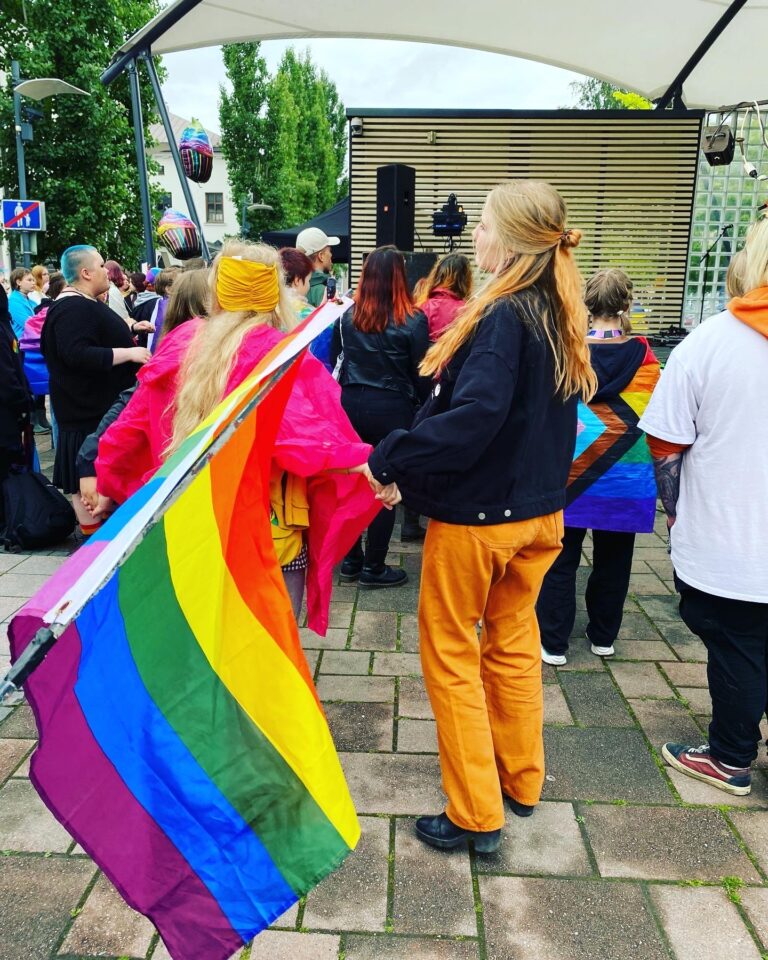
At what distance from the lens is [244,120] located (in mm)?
45031

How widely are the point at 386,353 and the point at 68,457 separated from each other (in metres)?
2.21

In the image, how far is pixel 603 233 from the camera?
1030cm

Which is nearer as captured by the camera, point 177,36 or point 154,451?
point 154,451

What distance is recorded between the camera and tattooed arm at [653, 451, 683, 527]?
264 cm

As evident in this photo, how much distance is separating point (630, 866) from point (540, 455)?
1244 millimetres

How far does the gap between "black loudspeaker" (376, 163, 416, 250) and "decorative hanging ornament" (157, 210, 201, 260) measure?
2.57m

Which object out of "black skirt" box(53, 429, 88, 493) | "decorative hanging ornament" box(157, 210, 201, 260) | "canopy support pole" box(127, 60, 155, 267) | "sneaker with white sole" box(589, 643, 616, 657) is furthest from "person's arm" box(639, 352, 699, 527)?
"decorative hanging ornament" box(157, 210, 201, 260)

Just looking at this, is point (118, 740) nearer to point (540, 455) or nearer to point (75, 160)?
point (540, 455)

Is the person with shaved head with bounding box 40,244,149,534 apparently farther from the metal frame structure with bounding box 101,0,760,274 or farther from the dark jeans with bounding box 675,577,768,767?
the metal frame structure with bounding box 101,0,760,274

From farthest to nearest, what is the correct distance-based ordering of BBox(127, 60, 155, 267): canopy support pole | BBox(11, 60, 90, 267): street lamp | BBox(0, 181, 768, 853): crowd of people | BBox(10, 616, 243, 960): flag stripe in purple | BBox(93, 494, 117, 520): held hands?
BBox(11, 60, 90, 267): street lamp → BBox(127, 60, 155, 267): canopy support pole → BBox(93, 494, 117, 520): held hands → BBox(0, 181, 768, 853): crowd of people → BBox(10, 616, 243, 960): flag stripe in purple

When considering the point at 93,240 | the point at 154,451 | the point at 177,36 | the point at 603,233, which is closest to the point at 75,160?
the point at 93,240

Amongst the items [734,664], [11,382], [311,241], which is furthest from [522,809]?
[311,241]

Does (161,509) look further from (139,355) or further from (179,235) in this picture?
(179,235)

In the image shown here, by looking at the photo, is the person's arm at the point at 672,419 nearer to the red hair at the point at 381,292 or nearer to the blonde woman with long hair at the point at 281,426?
the blonde woman with long hair at the point at 281,426
